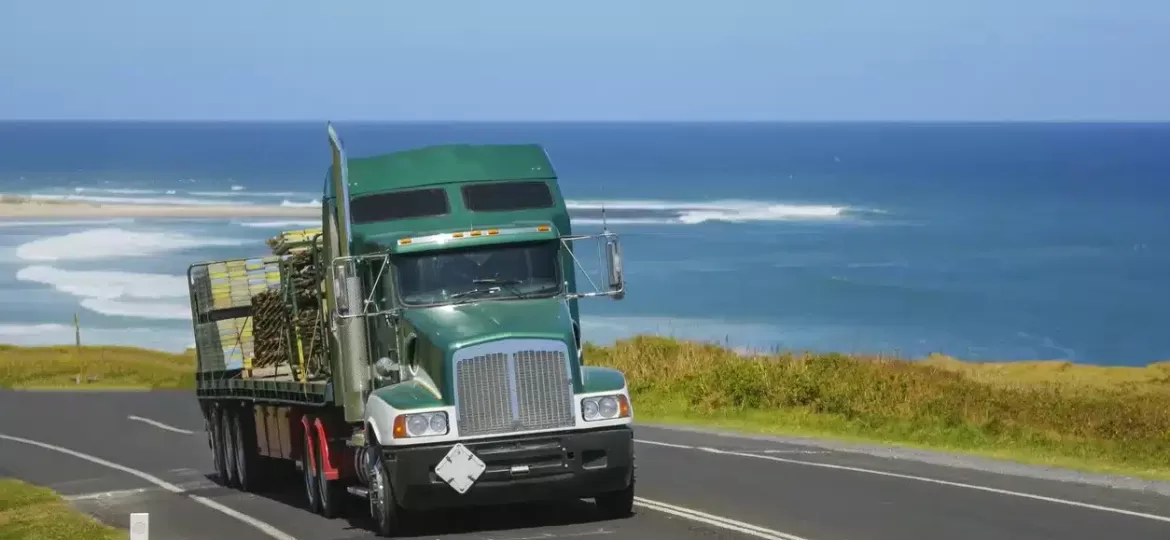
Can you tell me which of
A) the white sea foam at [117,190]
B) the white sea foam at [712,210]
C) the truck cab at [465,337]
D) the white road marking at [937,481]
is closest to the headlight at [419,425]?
the truck cab at [465,337]

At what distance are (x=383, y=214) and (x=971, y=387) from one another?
17.2 m

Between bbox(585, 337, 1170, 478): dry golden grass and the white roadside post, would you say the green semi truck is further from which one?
bbox(585, 337, 1170, 478): dry golden grass

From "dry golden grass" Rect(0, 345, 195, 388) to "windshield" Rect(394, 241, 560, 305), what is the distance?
3848 cm

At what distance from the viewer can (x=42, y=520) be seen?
20.9 m

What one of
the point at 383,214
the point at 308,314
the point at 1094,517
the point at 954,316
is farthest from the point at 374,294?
the point at 954,316

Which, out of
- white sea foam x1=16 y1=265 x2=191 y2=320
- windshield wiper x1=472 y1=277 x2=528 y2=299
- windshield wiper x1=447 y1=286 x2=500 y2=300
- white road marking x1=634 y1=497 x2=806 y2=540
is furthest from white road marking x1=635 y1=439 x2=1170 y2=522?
white sea foam x1=16 y1=265 x2=191 y2=320

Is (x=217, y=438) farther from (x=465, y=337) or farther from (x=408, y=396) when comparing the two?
(x=465, y=337)

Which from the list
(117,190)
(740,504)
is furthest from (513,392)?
(117,190)

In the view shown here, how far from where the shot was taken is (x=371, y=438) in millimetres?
17078

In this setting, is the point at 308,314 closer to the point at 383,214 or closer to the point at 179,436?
the point at 383,214

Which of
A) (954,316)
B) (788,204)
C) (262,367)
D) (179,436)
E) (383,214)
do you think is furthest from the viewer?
(788,204)

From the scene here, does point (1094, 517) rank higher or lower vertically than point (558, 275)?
lower

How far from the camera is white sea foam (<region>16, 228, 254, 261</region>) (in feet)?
351

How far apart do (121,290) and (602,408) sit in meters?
77.0
